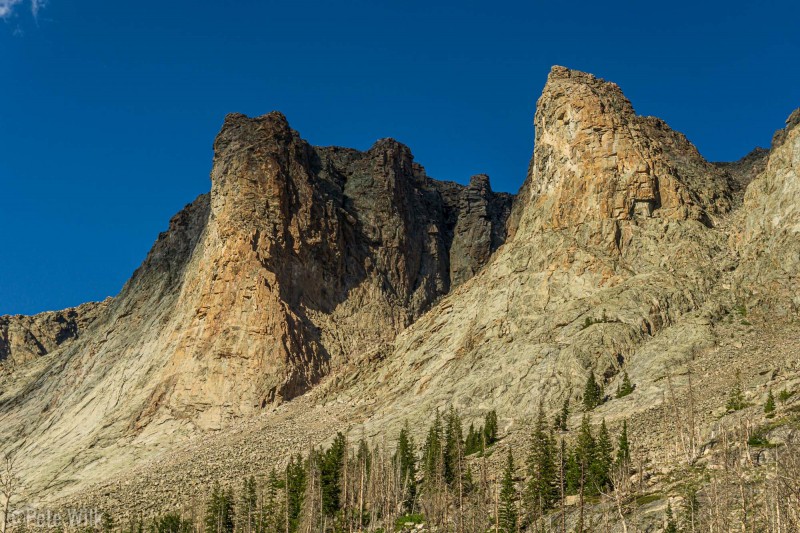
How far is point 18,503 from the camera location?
10350 centimetres

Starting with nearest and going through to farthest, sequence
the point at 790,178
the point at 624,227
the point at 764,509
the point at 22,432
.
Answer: the point at 764,509 → the point at 790,178 → the point at 624,227 → the point at 22,432

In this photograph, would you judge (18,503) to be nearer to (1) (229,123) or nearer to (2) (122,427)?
(2) (122,427)

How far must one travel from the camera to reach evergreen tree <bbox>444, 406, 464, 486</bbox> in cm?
7450

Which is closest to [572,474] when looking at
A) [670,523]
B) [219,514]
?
[670,523]

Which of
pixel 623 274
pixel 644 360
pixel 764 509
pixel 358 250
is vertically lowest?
pixel 764 509

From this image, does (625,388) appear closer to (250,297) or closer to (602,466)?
(602,466)

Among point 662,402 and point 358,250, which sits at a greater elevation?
point 358,250

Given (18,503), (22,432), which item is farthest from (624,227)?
(22,432)

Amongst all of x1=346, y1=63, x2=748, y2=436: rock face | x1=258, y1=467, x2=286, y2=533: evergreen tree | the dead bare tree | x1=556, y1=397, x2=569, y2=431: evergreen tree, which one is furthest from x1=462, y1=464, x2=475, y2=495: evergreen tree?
the dead bare tree

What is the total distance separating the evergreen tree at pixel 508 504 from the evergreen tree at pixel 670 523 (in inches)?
436

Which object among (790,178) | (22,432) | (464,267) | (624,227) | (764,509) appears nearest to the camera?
(764,509)

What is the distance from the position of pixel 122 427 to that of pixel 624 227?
6057 centimetres

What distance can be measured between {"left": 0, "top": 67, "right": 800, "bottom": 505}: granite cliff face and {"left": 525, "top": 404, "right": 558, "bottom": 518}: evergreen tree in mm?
7210

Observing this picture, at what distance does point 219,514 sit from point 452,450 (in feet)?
59.3
